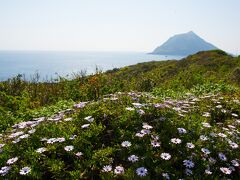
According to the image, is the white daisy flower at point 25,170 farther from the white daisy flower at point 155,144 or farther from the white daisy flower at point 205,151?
the white daisy flower at point 205,151

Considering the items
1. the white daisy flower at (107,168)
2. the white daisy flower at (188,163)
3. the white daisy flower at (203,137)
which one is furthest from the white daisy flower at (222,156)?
the white daisy flower at (107,168)

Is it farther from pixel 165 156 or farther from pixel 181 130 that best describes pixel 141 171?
pixel 181 130

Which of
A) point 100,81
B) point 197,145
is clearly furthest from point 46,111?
point 197,145

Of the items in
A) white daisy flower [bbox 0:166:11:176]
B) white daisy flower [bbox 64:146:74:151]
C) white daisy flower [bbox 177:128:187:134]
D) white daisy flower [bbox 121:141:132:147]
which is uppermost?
white daisy flower [bbox 177:128:187:134]

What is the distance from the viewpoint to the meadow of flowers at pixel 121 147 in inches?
193

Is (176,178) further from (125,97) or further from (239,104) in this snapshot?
(239,104)

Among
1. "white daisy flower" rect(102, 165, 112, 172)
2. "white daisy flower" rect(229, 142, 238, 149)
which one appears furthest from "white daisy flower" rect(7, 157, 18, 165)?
"white daisy flower" rect(229, 142, 238, 149)

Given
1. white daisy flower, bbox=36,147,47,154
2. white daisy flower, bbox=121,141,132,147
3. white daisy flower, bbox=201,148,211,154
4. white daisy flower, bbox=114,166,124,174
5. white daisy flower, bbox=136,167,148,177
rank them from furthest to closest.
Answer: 1. white daisy flower, bbox=201,148,211,154
2. white daisy flower, bbox=121,141,132,147
3. white daisy flower, bbox=36,147,47,154
4. white daisy flower, bbox=114,166,124,174
5. white daisy flower, bbox=136,167,148,177

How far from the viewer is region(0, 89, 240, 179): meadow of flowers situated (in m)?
4.91

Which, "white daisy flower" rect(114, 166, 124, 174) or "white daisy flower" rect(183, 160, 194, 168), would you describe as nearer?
"white daisy flower" rect(114, 166, 124, 174)

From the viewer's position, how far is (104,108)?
6.39m

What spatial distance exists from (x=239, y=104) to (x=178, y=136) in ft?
13.8

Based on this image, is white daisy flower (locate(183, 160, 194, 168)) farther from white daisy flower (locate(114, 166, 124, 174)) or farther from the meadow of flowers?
white daisy flower (locate(114, 166, 124, 174))

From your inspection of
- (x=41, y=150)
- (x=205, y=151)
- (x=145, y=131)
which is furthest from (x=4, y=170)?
(x=205, y=151)
